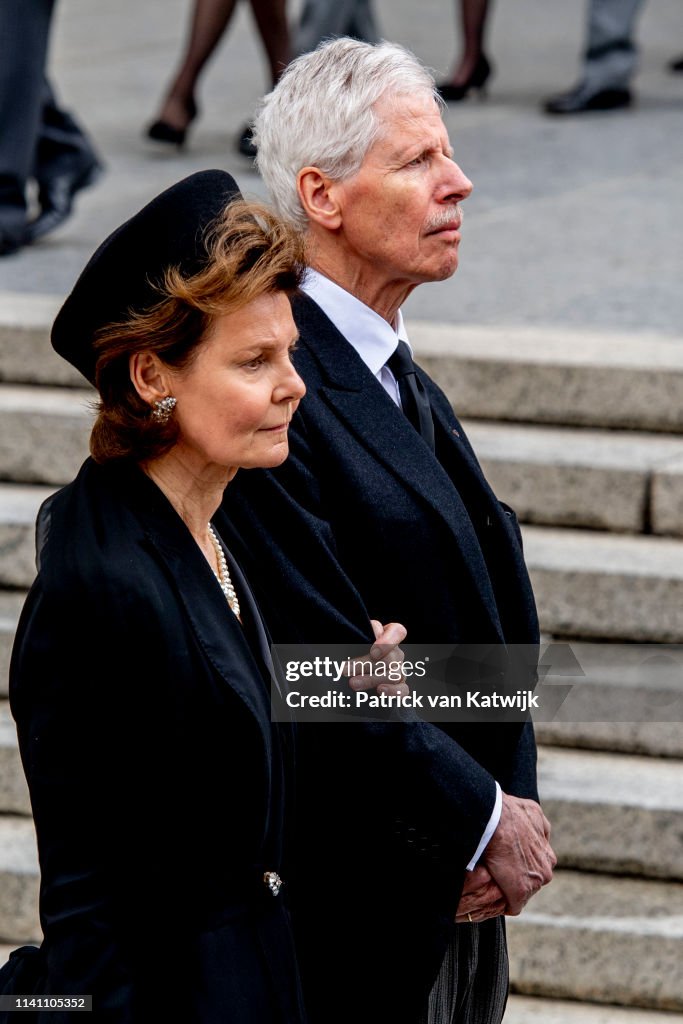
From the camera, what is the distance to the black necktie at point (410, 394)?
241cm

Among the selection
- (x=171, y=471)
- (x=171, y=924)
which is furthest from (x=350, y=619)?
(x=171, y=924)

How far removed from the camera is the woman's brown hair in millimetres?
1863

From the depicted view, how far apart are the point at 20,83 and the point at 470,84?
314cm

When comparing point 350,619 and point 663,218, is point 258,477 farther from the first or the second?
point 663,218

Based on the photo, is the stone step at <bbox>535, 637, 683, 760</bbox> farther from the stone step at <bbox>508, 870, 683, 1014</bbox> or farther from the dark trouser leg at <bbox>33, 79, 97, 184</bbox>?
the dark trouser leg at <bbox>33, 79, 97, 184</bbox>

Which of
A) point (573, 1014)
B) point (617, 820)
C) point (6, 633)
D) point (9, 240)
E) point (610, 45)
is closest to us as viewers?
point (573, 1014)

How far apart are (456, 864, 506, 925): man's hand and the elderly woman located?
1.30 feet

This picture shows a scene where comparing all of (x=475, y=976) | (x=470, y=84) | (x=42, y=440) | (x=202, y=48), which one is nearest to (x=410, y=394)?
(x=475, y=976)

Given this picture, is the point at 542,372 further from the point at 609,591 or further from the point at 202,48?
the point at 202,48

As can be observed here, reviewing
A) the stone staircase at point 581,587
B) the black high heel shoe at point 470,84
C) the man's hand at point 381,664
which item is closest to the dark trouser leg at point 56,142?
the stone staircase at point 581,587

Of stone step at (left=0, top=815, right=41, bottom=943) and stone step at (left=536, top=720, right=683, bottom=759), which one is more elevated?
stone step at (left=536, top=720, right=683, bottom=759)

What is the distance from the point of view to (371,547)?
2262 millimetres

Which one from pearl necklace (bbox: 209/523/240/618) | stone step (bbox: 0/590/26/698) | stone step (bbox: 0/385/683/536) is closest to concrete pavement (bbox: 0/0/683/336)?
stone step (bbox: 0/385/683/536)

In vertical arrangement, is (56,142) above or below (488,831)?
below
